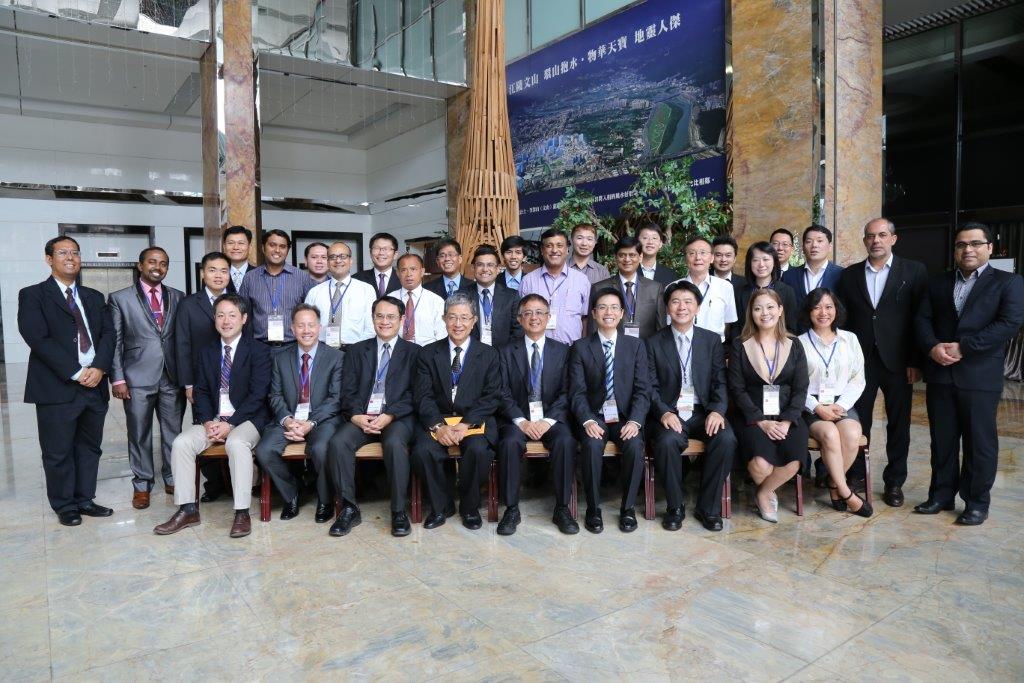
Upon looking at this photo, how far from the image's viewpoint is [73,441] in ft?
12.1

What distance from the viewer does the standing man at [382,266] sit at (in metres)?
4.57

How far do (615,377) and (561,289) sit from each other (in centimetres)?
88

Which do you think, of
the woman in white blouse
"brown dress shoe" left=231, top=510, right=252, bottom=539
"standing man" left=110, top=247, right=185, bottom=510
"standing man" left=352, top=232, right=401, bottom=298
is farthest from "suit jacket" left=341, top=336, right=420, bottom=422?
the woman in white blouse

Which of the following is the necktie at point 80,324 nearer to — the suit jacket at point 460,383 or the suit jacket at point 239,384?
the suit jacket at point 239,384

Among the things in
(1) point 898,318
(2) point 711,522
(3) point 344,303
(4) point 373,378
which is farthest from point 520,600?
(1) point 898,318

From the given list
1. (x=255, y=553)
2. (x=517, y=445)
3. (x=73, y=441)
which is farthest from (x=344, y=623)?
(x=73, y=441)

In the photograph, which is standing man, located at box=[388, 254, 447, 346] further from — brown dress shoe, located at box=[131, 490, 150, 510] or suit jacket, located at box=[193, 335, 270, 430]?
brown dress shoe, located at box=[131, 490, 150, 510]

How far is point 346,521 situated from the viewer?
347cm

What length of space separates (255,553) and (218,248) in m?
5.11

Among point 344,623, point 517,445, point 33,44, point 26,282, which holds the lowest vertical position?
point 344,623

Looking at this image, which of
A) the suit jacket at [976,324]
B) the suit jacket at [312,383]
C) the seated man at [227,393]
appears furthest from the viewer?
the suit jacket at [312,383]

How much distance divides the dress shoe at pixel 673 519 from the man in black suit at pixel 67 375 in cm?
307

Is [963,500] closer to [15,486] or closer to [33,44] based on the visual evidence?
[15,486]

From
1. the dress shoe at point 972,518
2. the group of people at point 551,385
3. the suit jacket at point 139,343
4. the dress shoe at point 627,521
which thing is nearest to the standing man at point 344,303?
the group of people at point 551,385
